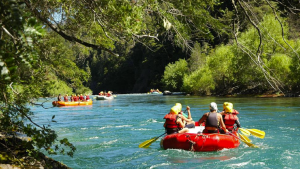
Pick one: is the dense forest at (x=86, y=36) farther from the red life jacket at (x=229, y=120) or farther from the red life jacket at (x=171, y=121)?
the red life jacket at (x=171, y=121)

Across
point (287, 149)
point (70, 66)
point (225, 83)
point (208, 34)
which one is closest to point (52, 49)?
point (70, 66)

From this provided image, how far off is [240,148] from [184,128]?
2.04 metres

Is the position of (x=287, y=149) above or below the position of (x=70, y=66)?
below

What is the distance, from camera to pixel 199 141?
9.87 metres

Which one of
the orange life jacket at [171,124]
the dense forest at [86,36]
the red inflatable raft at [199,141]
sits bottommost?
the red inflatable raft at [199,141]

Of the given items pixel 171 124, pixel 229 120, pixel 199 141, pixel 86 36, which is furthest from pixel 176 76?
pixel 86 36

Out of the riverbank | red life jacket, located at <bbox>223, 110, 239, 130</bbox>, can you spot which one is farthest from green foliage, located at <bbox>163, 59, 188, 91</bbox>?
the riverbank

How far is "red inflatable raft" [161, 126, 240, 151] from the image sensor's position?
9.89 metres

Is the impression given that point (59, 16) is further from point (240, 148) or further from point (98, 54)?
point (98, 54)

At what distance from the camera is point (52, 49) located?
25.0 feet

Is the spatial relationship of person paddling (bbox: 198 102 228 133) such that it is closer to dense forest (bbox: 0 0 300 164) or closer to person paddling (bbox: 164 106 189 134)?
person paddling (bbox: 164 106 189 134)

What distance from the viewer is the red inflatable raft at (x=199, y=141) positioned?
989 cm

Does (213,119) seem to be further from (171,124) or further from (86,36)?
(86,36)

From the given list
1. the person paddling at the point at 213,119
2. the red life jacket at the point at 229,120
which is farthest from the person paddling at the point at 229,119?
the person paddling at the point at 213,119
